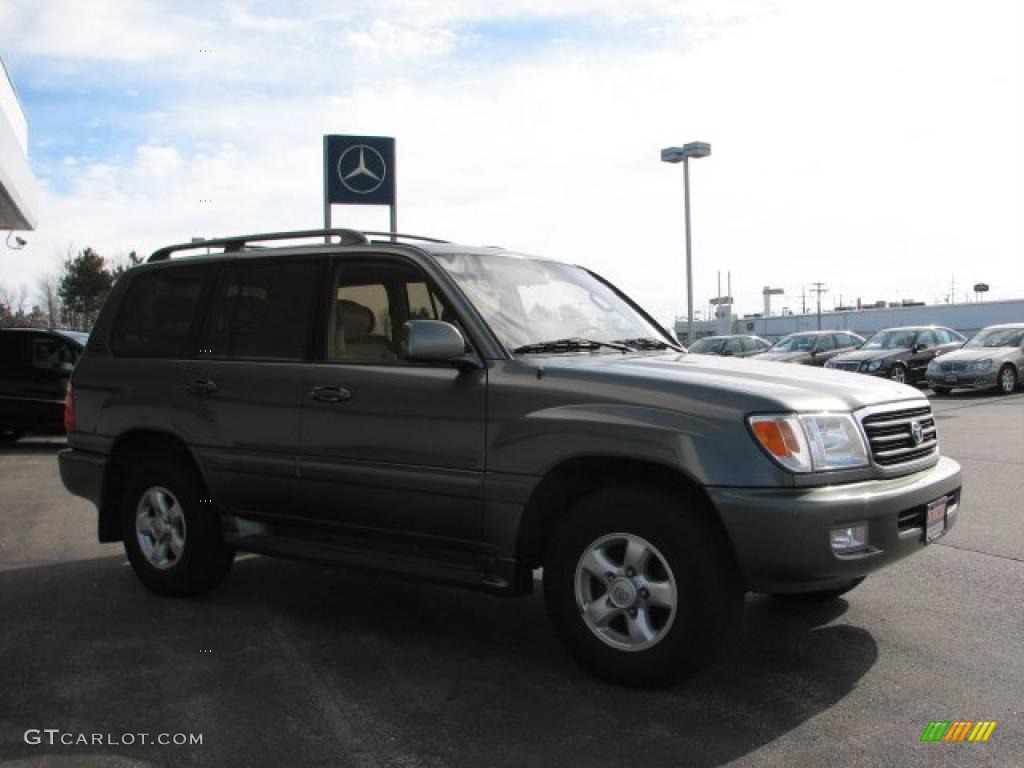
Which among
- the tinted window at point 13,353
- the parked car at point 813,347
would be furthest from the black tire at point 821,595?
the parked car at point 813,347

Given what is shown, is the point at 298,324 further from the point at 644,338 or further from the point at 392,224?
the point at 392,224

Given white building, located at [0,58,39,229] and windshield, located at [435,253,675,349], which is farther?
white building, located at [0,58,39,229]

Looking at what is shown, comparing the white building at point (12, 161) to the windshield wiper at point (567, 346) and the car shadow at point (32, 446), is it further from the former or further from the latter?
the windshield wiper at point (567, 346)

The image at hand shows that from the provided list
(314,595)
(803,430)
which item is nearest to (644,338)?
(803,430)

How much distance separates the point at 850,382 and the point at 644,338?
118 centimetres

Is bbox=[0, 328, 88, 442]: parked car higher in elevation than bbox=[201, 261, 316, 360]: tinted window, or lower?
lower

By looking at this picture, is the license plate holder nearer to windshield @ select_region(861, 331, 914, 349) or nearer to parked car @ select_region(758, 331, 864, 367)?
windshield @ select_region(861, 331, 914, 349)

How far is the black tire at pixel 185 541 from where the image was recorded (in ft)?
17.4

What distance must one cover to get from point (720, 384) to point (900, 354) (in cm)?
1961

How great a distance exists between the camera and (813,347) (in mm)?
25531

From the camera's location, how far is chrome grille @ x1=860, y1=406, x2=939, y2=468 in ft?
12.9

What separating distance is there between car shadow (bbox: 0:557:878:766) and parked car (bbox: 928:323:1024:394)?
53.3 feet

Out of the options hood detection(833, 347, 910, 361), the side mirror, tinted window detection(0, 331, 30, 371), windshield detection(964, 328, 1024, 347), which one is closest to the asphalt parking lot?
the side mirror

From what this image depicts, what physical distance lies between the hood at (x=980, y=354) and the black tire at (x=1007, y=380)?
0.88 feet
